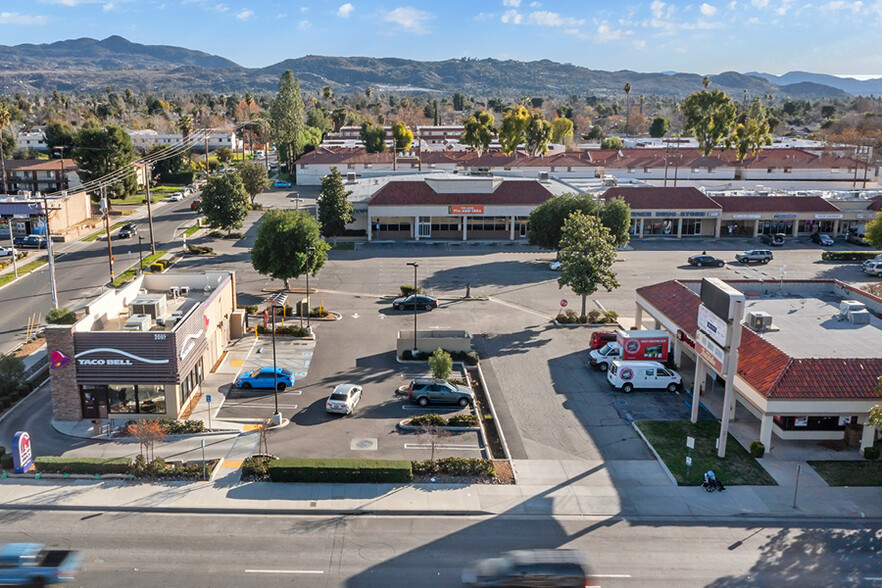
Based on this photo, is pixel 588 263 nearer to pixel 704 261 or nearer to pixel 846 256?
pixel 704 261

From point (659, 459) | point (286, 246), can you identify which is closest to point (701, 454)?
point (659, 459)

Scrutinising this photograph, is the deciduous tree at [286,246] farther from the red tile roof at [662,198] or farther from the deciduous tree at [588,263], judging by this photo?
the red tile roof at [662,198]

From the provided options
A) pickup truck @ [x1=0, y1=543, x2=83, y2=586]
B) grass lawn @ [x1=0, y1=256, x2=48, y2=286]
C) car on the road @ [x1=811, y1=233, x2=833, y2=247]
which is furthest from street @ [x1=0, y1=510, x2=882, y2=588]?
car on the road @ [x1=811, y1=233, x2=833, y2=247]

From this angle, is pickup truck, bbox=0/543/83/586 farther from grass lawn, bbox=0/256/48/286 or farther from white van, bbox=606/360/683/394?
grass lawn, bbox=0/256/48/286

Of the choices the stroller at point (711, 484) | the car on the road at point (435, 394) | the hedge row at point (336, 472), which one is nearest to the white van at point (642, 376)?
the car on the road at point (435, 394)

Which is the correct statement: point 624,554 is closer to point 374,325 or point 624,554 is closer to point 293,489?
point 293,489
